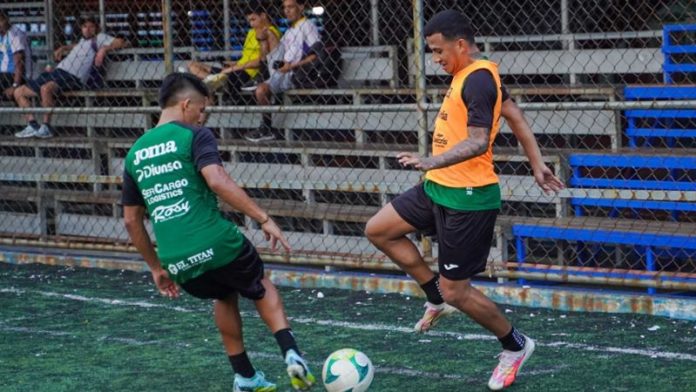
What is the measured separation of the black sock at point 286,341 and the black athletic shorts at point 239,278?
0.22 m

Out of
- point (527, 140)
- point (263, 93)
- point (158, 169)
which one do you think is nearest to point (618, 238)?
point (527, 140)

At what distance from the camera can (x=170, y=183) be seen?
677cm

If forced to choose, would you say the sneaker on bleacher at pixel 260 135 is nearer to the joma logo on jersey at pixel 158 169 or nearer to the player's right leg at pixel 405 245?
the player's right leg at pixel 405 245

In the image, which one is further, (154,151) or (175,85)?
(175,85)

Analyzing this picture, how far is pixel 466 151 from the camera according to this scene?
6.99m

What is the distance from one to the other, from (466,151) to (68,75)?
879 cm

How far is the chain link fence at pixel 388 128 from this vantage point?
1042 centimetres

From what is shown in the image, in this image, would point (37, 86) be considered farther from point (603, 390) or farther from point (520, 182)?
point (603, 390)

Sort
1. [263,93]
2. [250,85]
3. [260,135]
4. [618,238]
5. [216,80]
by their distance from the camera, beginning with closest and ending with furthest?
[618,238] → [263,93] → [260,135] → [216,80] → [250,85]

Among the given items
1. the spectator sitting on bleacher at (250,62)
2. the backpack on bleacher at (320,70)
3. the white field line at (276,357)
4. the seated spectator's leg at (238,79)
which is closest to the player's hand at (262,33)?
the spectator sitting on bleacher at (250,62)

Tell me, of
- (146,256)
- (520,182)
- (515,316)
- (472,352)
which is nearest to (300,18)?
(520,182)

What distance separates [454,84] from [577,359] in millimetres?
1826

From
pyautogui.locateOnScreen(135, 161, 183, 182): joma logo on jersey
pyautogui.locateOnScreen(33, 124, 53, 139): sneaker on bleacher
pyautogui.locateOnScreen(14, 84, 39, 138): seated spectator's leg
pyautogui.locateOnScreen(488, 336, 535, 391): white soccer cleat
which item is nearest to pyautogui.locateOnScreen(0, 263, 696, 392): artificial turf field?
pyautogui.locateOnScreen(488, 336, 535, 391): white soccer cleat

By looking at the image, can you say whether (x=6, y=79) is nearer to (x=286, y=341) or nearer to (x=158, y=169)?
(x=158, y=169)
